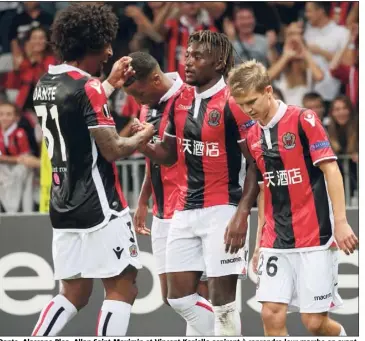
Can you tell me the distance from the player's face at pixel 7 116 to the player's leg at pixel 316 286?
5.51 metres

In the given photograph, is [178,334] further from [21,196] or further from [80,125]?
[80,125]

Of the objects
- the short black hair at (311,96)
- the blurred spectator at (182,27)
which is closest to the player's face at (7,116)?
the blurred spectator at (182,27)

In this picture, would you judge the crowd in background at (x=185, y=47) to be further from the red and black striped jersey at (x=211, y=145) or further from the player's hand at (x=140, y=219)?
the red and black striped jersey at (x=211, y=145)

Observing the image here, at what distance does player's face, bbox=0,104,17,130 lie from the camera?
37.0 feet

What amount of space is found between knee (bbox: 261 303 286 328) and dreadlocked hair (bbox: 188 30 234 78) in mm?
1796

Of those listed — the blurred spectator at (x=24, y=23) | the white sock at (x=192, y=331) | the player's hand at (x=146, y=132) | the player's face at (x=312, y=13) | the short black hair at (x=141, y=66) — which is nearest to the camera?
the player's hand at (x=146, y=132)

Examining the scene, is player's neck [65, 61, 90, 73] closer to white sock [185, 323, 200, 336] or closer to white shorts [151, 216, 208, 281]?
white shorts [151, 216, 208, 281]

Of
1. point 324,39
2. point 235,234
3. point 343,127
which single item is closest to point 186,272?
point 235,234

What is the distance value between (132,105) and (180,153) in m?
4.14

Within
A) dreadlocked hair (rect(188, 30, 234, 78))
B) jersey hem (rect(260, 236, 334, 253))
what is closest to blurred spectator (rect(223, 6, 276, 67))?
dreadlocked hair (rect(188, 30, 234, 78))

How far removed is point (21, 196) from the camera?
10.9 m

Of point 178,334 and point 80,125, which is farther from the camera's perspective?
point 178,334

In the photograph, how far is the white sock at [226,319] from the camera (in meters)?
7.09

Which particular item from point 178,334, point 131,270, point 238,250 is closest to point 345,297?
point 178,334
